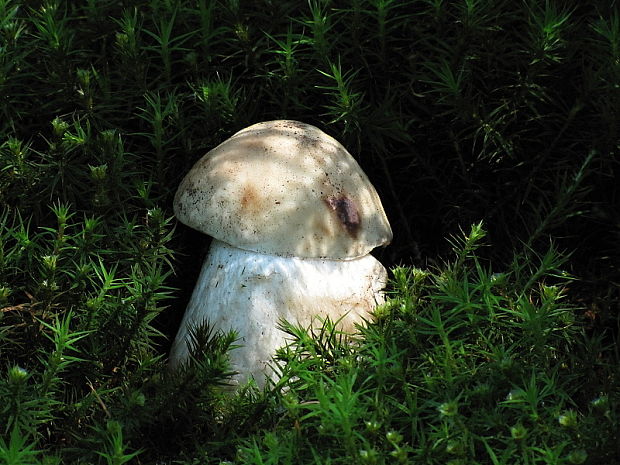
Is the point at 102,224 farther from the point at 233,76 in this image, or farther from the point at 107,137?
the point at 233,76

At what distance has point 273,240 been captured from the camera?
193 cm

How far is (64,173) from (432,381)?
3.70 feet

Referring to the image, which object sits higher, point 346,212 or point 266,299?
point 346,212

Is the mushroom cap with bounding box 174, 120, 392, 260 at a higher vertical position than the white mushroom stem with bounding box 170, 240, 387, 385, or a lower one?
higher

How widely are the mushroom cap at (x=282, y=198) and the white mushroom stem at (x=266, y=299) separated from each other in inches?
1.7

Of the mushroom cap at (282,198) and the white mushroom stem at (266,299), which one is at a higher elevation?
the mushroom cap at (282,198)

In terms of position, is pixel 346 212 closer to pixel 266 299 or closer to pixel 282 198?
pixel 282 198

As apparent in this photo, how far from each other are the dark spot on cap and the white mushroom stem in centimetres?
9

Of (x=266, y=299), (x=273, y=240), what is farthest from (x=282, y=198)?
(x=266, y=299)

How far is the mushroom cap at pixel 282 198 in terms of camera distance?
1.93m

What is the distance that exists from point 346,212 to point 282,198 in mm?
176

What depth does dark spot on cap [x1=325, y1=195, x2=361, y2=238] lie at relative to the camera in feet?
6.55

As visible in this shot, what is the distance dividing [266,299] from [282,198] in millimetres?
252

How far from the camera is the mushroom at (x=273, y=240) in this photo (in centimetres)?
194
